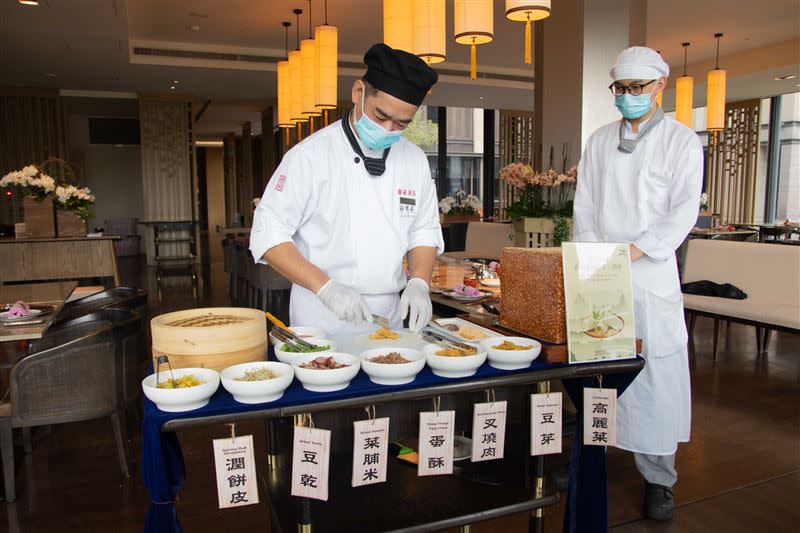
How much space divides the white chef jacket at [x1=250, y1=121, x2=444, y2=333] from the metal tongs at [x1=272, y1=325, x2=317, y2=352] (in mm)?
318

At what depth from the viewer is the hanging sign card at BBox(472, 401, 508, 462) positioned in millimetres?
1450

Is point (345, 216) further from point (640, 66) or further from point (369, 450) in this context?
point (640, 66)

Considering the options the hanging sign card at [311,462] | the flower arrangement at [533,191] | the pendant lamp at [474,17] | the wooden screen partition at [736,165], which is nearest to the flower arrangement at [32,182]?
the pendant lamp at [474,17]

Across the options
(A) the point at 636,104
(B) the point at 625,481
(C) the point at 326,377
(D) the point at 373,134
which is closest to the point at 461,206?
(B) the point at 625,481

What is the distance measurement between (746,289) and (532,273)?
3.79 meters

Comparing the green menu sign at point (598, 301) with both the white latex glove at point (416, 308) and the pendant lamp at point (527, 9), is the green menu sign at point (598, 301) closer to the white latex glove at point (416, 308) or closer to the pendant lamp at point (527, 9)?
the white latex glove at point (416, 308)

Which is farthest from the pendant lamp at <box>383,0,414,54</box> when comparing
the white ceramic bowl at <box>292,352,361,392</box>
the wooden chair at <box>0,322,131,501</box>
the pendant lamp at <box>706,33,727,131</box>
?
the pendant lamp at <box>706,33,727,131</box>

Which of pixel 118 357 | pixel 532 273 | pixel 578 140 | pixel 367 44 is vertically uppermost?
pixel 367 44

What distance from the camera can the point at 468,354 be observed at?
145 cm

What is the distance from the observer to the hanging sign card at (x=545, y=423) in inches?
60.9

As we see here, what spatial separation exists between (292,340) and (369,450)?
0.35 metres

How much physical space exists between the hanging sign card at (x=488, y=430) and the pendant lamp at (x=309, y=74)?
4.66 m

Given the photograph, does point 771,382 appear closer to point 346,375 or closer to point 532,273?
point 532,273

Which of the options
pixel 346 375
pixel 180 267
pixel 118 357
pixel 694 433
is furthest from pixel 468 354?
pixel 180 267
